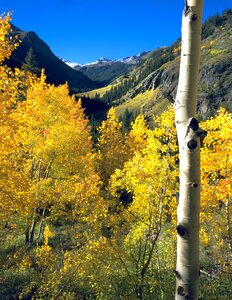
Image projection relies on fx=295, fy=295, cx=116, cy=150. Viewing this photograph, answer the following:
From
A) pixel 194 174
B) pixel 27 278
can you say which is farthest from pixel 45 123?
pixel 194 174

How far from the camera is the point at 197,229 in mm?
2746

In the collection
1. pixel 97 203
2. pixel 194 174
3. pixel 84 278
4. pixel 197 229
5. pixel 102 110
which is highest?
pixel 102 110

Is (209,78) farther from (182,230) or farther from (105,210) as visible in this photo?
(182,230)

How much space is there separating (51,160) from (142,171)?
1004 cm

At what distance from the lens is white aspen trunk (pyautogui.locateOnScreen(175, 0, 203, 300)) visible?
8.86ft

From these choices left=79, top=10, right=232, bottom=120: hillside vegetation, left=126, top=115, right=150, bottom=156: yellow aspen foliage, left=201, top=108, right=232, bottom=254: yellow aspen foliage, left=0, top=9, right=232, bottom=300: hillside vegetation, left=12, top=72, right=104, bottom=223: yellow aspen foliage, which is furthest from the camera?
left=79, top=10, right=232, bottom=120: hillside vegetation

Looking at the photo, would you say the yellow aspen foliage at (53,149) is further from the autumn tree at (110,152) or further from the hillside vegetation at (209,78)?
the hillside vegetation at (209,78)

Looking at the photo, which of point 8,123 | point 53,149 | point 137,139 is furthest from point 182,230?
point 137,139

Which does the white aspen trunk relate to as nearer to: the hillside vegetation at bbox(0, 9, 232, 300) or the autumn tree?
the hillside vegetation at bbox(0, 9, 232, 300)

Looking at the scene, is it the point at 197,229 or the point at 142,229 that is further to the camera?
the point at 142,229

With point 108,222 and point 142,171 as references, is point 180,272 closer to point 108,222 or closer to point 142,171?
point 108,222

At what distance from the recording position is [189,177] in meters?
2.72

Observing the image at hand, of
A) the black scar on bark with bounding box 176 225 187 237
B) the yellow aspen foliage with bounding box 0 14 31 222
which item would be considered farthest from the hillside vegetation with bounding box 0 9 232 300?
the black scar on bark with bounding box 176 225 187 237

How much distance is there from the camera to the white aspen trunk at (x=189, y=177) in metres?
2.70
